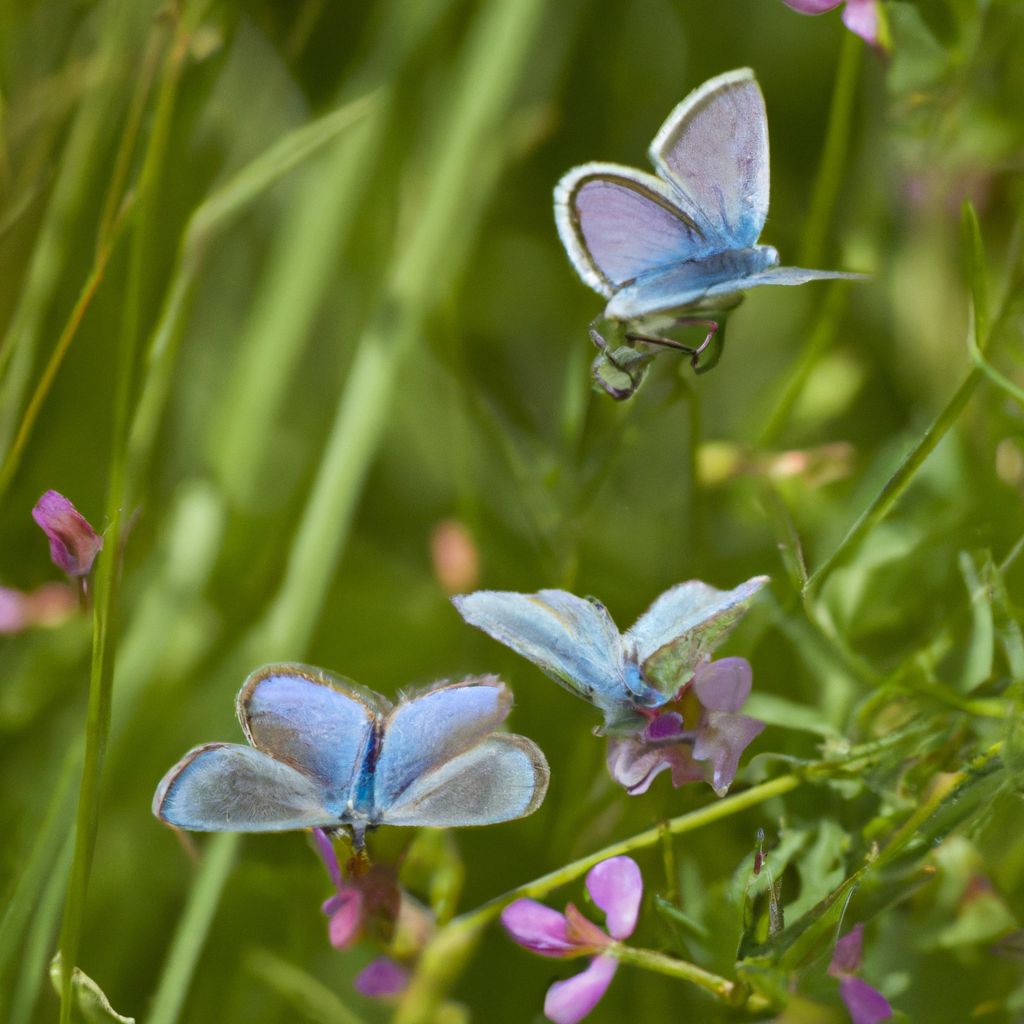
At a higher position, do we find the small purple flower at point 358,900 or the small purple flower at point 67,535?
the small purple flower at point 67,535

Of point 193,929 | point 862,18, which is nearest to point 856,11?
point 862,18

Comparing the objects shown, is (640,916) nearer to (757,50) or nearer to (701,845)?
(701,845)

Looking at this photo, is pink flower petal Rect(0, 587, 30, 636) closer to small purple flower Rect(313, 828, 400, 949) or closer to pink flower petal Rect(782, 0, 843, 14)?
small purple flower Rect(313, 828, 400, 949)

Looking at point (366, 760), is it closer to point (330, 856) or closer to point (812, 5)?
point (330, 856)

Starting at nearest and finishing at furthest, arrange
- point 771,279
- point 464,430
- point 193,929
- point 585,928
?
1. point 771,279
2. point 585,928
3. point 193,929
4. point 464,430

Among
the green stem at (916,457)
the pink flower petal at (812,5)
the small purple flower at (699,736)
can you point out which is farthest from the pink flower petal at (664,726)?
the pink flower petal at (812,5)

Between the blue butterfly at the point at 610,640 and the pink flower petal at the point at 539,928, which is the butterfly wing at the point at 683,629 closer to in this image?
the blue butterfly at the point at 610,640
